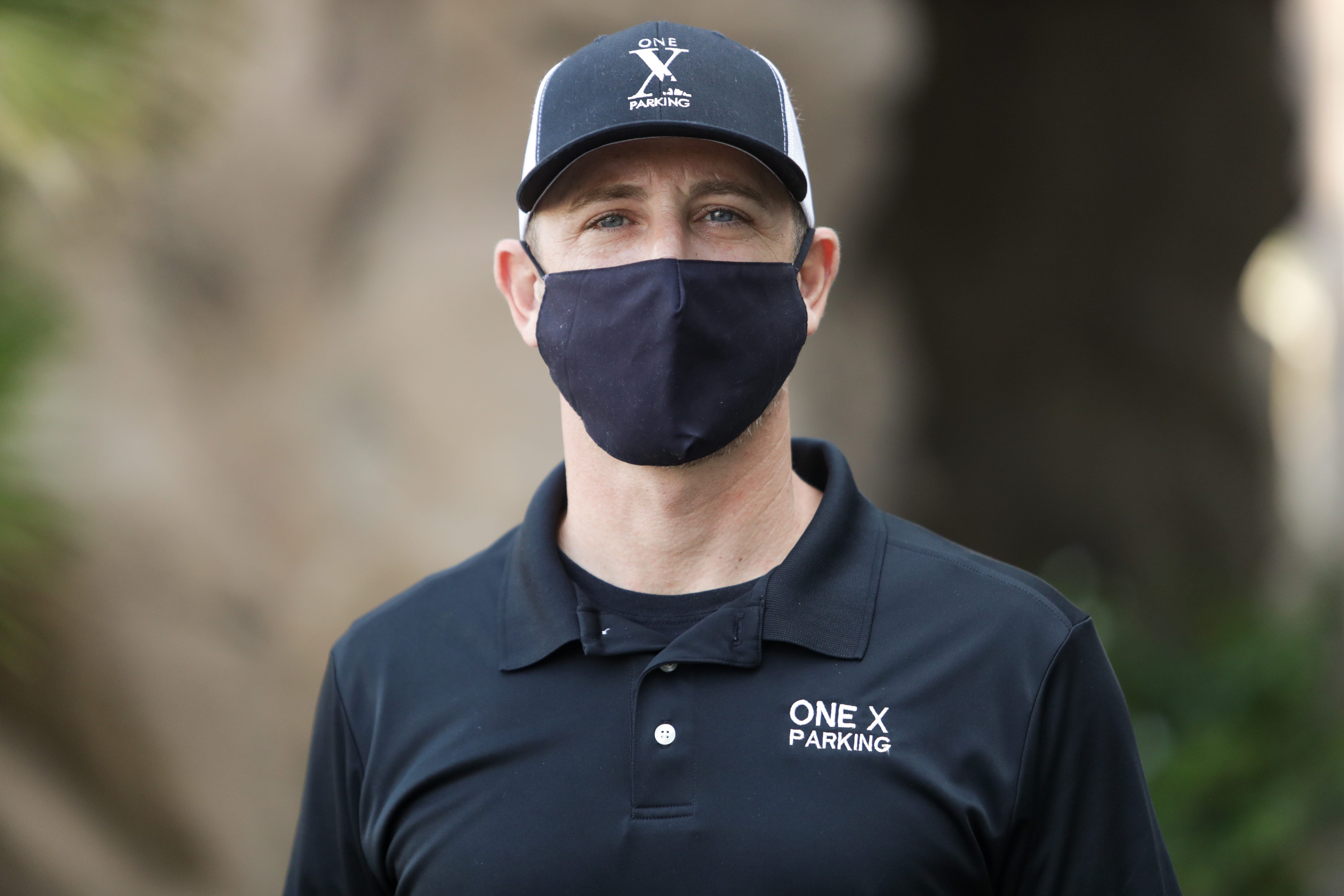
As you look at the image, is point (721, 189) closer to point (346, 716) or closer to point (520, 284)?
point (520, 284)

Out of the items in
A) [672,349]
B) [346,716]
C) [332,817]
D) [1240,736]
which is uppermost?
[672,349]

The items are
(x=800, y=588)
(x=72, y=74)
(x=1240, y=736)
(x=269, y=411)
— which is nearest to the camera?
(x=800, y=588)

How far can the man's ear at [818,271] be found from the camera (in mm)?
1800

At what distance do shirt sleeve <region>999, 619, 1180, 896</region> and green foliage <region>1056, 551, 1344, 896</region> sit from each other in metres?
2.80

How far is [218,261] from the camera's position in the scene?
13.9 ft

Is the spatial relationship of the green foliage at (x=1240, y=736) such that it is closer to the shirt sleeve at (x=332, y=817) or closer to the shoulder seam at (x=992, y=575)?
the shoulder seam at (x=992, y=575)

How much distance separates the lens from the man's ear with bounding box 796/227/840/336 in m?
1.80

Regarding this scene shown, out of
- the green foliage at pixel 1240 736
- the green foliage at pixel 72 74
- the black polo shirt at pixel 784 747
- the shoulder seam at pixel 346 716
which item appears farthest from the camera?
the green foliage at pixel 1240 736

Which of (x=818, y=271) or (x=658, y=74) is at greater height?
(x=658, y=74)

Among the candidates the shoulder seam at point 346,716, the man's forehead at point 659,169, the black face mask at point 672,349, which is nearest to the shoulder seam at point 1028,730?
the black face mask at point 672,349

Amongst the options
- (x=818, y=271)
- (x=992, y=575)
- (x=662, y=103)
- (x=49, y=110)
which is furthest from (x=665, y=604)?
(x=49, y=110)

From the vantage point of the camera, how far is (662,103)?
1.62 meters

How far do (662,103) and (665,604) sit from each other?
64cm

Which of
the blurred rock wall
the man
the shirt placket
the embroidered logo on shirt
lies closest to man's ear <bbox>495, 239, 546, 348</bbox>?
the man
